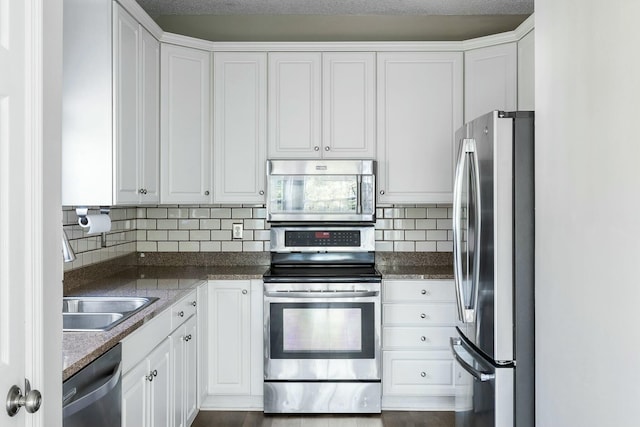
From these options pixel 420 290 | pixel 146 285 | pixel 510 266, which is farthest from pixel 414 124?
pixel 146 285

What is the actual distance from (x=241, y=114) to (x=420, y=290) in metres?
1.60

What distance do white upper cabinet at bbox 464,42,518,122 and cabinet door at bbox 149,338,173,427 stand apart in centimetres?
229

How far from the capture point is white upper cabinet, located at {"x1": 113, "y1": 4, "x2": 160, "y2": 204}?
8.20 feet

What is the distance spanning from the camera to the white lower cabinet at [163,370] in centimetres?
192

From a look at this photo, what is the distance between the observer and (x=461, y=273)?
2.39 m

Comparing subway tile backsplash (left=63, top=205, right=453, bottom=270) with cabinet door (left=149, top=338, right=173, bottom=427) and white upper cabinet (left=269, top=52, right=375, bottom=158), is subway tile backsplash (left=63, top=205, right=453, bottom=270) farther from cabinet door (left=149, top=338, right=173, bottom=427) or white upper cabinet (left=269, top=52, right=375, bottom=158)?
cabinet door (left=149, top=338, right=173, bottom=427)

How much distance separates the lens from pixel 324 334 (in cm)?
310

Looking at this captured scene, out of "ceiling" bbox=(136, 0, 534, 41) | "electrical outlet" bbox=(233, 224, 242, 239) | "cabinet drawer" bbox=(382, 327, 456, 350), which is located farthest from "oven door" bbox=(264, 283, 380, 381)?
"ceiling" bbox=(136, 0, 534, 41)

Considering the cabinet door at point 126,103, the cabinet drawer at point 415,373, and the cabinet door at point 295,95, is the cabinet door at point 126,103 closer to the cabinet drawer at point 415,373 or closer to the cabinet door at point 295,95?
the cabinet door at point 295,95

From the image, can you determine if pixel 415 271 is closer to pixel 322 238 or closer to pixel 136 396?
pixel 322 238

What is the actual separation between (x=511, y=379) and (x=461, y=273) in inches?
20.8
